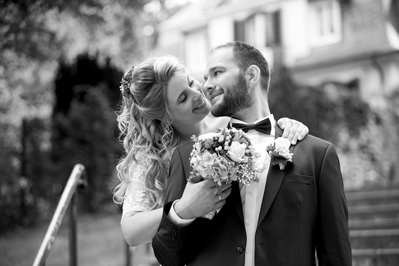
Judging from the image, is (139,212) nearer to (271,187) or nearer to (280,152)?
(271,187)

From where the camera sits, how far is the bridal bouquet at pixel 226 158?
8.65ft

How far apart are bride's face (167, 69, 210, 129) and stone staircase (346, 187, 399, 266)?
131 inches

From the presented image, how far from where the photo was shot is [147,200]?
352 cm

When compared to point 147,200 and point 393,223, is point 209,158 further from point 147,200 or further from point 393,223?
point 393,223

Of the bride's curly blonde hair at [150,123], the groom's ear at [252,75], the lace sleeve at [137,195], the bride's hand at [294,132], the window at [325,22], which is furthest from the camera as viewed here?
the window at [325,22]

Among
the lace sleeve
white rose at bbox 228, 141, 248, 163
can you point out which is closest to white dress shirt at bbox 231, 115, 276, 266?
white rose at bbox 228, 141, 248, 163

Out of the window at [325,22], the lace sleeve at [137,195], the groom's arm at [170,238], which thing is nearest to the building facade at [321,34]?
the window at [325,22]

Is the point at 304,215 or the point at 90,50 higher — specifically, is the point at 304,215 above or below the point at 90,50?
below

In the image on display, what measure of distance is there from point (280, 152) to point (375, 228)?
18.3ft

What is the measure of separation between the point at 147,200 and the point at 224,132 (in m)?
1.00

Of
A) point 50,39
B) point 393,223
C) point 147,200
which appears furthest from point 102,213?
point 147,200

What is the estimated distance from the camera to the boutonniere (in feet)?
9.18

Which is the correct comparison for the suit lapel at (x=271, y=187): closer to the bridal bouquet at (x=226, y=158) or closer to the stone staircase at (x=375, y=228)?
the bridal bouquet at (x=226, y=158)

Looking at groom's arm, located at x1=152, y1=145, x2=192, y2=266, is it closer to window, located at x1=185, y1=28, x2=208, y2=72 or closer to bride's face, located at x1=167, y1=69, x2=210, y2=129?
bride's face, located at x1=167, y1=69, x2=210, y2=129
